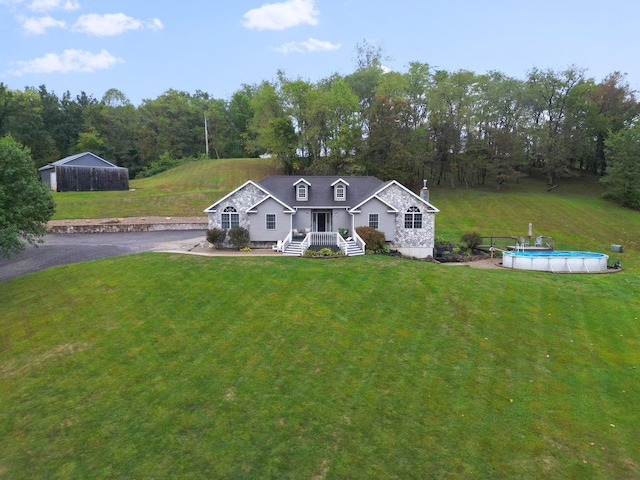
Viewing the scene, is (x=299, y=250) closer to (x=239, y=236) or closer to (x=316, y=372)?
(x=239, y=236)

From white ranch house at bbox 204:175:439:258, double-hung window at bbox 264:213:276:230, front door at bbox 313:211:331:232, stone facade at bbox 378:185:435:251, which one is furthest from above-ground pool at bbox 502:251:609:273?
double-hung window at bbox 264:213:276:230

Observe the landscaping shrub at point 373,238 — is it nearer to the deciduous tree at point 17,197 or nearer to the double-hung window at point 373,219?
the double-hung window at point 373,219

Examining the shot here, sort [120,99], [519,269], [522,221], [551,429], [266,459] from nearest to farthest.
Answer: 1. [266,459]
2. [551,429]
3. [519,269]
4. [522,221]
5. [120,99]

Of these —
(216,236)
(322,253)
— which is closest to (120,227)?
(216,236)

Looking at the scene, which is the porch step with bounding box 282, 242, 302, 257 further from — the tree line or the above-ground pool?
the tree line

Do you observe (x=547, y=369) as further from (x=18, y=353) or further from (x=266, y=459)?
(x=18, y=353)

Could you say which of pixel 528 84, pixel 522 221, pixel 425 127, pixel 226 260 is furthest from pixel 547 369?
pixel 528 84
